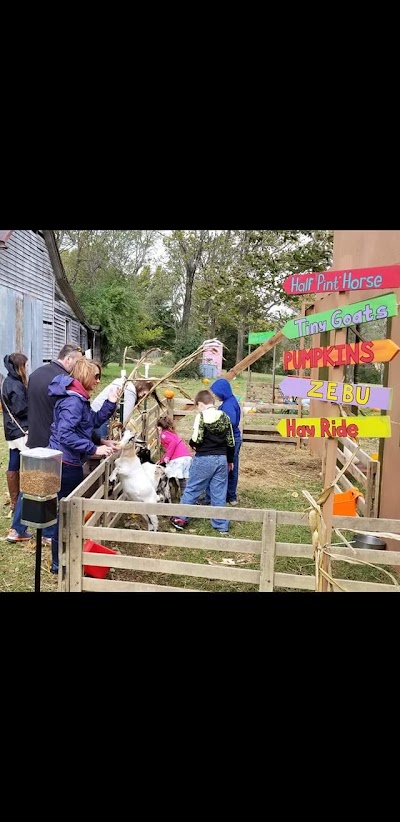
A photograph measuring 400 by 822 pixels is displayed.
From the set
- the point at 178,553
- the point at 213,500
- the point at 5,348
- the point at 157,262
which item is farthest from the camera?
the point at 157,262

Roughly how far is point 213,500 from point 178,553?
685mm

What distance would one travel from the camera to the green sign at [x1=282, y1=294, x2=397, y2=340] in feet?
8.07

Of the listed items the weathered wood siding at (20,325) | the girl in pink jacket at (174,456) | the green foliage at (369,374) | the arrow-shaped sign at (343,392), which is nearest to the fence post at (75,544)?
the arrow-shaped sign at (343,392)

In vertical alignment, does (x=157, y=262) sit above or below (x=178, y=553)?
above

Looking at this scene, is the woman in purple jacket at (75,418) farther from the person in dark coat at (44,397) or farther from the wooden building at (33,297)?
the wooden building at (33,297)

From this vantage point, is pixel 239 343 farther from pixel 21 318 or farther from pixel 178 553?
pixel 178 553

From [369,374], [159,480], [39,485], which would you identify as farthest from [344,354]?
[369,374]

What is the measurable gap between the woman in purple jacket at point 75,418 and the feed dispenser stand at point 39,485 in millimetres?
718

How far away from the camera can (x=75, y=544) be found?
3.35 metres

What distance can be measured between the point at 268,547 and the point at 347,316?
1.47 m

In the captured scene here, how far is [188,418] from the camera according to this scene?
1212cm

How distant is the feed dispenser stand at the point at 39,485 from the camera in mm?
2896

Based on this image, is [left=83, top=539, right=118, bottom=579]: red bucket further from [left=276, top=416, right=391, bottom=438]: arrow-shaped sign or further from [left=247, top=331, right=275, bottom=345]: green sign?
[left=247, top=331, right=275, bottom=345]: green sign
